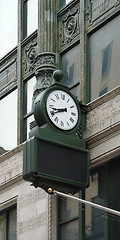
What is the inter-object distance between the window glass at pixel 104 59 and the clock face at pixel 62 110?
1.32 m

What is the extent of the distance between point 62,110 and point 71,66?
3196 mm

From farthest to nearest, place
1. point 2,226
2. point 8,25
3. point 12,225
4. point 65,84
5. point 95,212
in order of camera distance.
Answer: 1. point 8,25
2. point 2,226
3. point 12,225
4. point 65,84
5. point 95,212

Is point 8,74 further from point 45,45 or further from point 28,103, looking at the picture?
point 45,45

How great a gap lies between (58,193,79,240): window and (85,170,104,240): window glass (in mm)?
528

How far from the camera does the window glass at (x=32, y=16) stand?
31.2m

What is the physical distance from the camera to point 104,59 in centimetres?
2709

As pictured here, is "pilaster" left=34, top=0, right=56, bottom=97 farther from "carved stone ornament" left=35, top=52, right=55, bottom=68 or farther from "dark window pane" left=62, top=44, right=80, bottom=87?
"dark window pane" left=62, top=44, right=80, bottom=87

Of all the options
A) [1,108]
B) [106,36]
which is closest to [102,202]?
[106,36]

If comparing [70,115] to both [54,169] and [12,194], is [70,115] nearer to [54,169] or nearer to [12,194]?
[54,169]

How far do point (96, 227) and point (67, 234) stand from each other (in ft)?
5.29

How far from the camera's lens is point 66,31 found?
2936cm

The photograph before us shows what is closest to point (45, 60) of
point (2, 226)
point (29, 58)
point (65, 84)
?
point (65, 84)

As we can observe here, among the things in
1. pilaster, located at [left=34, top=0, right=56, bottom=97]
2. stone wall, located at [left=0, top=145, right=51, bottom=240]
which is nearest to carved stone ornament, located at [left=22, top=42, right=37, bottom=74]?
pilaster, located at [left=34, top=0, right=56, bottom=97]

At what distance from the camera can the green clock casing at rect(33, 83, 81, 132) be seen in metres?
25.5
